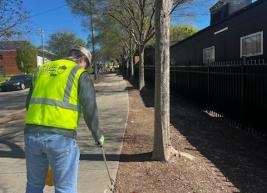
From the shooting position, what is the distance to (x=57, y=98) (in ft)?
12.2

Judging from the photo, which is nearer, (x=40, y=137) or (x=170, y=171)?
(x=40, y=137)

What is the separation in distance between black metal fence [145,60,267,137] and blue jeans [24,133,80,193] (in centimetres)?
530

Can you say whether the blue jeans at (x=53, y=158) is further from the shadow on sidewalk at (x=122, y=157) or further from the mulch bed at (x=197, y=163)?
the shadow on sidewalk at (x=122, y=157)

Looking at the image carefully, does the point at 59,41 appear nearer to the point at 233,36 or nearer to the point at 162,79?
the point at 233,36

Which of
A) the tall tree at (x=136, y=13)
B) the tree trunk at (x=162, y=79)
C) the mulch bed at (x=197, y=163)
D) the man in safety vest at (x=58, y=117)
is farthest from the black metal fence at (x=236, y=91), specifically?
the tall tree at (x=136, y=13)

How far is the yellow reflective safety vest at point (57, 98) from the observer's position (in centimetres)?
371

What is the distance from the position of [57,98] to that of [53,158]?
518mm

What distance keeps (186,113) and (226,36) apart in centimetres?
528

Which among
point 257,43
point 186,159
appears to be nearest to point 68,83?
point 186,159

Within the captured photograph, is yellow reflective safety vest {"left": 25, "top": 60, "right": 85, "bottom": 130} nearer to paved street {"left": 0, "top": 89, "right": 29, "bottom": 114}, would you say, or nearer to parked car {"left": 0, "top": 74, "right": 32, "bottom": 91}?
paved street {"left": 0, "top": 89, "right": 29, "bottom": 114}

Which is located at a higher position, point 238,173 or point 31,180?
point 31,180

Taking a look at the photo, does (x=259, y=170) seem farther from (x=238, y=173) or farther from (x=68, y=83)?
(x=68, y=83)

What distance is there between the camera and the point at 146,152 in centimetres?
716

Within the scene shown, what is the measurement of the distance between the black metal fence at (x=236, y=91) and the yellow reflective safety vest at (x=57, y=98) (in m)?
5.23
